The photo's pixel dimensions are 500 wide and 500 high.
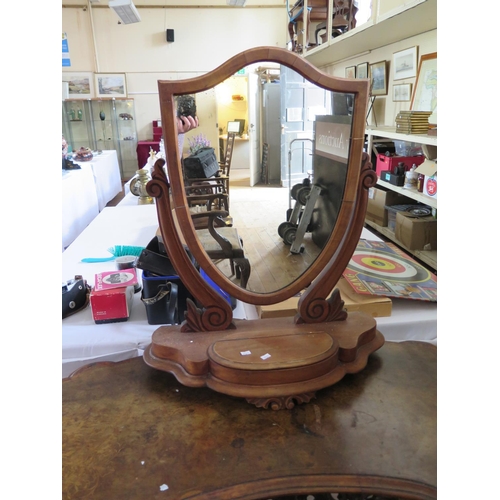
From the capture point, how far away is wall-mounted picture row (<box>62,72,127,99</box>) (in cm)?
724

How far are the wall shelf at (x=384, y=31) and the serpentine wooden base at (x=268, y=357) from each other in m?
1.88

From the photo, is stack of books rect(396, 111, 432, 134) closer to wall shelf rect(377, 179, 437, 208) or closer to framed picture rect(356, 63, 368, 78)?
wall shelf rect(377, 179, 437, 208)

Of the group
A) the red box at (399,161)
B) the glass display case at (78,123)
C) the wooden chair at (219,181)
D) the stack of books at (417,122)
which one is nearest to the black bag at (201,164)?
the wooden chair at (219,181)

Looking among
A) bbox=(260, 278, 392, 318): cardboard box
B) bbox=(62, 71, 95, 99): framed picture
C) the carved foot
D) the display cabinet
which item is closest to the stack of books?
the display cabinet

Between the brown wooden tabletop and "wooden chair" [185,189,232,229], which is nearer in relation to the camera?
the brown wooden tabletop

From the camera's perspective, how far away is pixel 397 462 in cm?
62

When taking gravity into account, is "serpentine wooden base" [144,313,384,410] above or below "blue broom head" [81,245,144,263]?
below

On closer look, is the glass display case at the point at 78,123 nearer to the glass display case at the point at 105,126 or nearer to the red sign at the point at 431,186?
the glass display case at the point at 105,126

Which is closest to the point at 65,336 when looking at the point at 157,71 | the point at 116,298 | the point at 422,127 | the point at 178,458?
the point at 116,298

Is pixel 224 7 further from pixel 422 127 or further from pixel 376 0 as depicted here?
pixel 422 127

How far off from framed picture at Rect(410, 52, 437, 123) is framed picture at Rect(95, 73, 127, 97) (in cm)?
586

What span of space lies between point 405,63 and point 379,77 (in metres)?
0.47

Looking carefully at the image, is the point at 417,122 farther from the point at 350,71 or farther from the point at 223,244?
the point at 350,71
